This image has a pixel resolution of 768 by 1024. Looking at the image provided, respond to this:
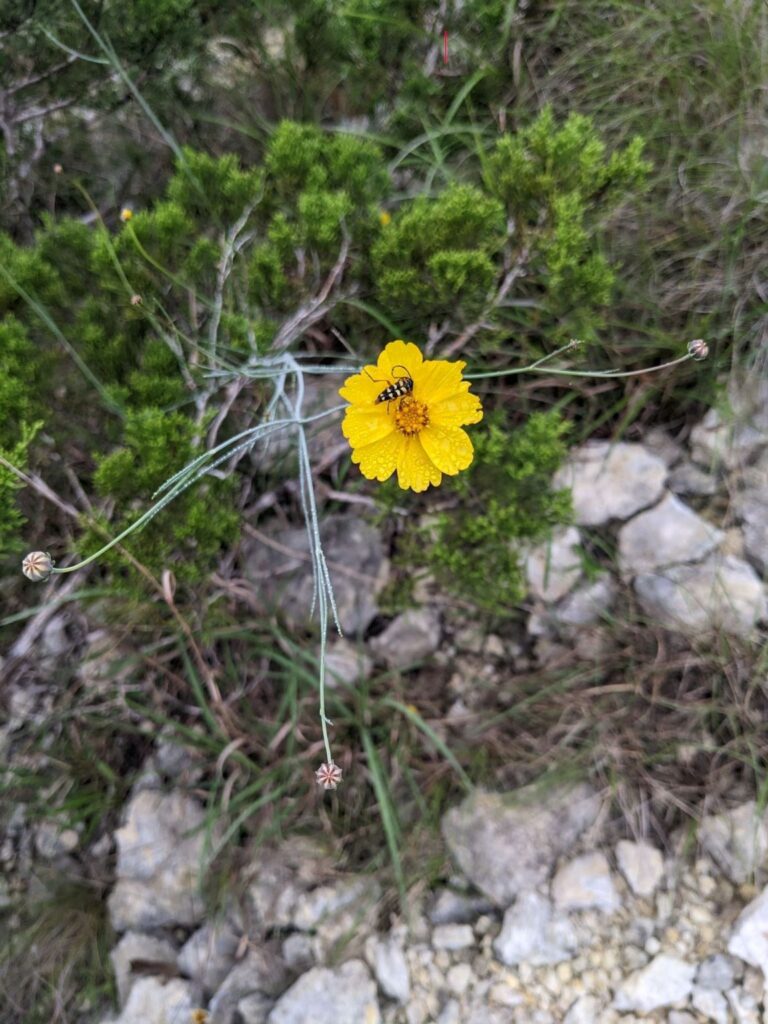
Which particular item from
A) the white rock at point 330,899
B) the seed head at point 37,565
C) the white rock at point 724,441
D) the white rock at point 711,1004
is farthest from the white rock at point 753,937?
the seed head at point 37,565

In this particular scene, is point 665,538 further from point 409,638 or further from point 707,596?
point 409,638

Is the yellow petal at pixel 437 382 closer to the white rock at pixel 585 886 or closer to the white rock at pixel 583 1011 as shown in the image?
the white rock at pixel 585 886

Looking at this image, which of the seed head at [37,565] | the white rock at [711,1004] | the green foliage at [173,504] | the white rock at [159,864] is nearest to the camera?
the seed head at [37,565]

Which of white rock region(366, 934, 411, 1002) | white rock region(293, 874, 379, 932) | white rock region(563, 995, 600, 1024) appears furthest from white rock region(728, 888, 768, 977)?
white rock region(293, 874, 379, 932)

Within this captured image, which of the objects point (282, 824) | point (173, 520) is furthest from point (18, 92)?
point (282, 824)

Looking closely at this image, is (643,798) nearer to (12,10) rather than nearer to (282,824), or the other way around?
(282,824)

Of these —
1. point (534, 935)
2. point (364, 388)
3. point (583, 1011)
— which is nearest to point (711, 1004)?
point (583, 1011)

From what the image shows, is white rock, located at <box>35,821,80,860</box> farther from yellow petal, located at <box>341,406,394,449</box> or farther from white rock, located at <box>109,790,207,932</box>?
yellow petal, located at <box>341,406,394,449</box>
